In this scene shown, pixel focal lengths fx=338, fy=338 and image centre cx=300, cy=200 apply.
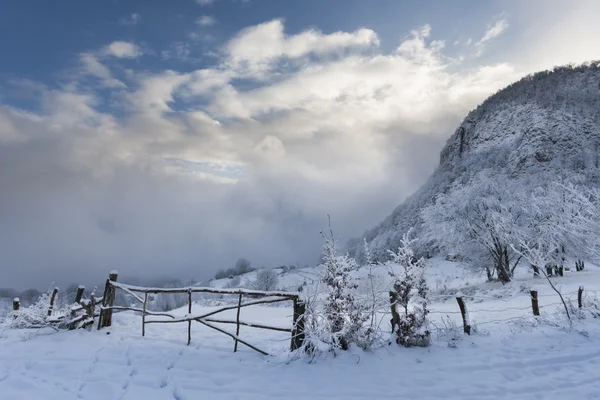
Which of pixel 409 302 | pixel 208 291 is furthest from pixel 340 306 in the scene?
pixel 208 291

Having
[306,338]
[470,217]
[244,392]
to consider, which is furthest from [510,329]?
[470,217]

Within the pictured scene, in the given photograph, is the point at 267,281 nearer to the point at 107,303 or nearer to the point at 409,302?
the point at 107,303

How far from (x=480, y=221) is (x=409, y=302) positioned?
66.3 ft

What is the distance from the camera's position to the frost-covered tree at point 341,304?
23.4 feet

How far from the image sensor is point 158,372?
20.7 feet

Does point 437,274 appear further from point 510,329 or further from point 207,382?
point 207,382

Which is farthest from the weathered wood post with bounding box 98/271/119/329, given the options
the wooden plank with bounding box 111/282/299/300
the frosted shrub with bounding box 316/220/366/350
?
the frosted shrub with bounding box 316/220/366/350

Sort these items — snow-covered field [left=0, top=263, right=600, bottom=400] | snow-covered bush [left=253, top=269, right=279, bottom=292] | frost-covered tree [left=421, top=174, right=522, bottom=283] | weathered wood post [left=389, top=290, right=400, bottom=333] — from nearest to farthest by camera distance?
snow-covered field [left=0, top=263, right=600, bottom=400], weathered wood post [left=389, top=290, right=400, bottom=333], frost-covered tree [left=421, top=174, right=522, bottom=283], snow-covered bush [left=253, top=269, right=279, bottom=292]

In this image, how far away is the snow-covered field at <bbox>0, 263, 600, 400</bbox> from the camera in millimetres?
5645

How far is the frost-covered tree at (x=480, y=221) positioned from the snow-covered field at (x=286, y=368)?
53.6ft

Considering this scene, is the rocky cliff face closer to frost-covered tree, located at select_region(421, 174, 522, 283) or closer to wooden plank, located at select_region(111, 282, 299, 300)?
frost-covered tree, located at select_region(421, 174, 522, 283)

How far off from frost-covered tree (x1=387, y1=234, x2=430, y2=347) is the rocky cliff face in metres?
46.3

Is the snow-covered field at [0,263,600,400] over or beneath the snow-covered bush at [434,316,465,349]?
beneath

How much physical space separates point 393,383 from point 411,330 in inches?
67.7
